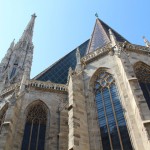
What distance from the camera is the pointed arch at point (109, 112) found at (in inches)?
338

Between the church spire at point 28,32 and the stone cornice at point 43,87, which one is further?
the church spire at point 28,32

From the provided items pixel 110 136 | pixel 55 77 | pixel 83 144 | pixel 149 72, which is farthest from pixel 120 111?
pixel 55 77

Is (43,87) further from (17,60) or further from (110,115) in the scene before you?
(17,60)

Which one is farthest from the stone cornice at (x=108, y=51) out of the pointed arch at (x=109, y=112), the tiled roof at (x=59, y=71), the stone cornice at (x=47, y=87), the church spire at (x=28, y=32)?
the church spire at (x=28, y=32)

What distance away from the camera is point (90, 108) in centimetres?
1005

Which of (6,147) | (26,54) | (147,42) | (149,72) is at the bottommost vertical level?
(6,147)

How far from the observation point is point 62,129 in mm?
11227

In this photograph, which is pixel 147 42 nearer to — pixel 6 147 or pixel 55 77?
pixel 55 77

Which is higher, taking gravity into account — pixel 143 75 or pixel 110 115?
pixel 143 75

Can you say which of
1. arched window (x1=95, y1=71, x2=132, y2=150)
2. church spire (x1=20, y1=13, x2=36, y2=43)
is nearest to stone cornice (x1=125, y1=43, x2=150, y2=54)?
arched window (x1=95, y1=71, x2=132, y2=150)

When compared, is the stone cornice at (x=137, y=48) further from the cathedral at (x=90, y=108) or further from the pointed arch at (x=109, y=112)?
the pointed arch at (x=109, y=112)

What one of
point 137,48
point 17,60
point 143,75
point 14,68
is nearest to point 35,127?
point 143,75

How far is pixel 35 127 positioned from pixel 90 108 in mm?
3445

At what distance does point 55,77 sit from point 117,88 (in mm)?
8173
